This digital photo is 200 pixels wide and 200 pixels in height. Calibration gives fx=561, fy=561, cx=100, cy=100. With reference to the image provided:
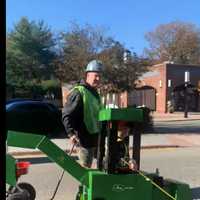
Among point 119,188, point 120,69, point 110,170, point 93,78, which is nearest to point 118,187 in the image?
point 119,188

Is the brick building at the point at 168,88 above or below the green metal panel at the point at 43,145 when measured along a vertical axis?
above

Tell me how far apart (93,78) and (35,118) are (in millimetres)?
14196

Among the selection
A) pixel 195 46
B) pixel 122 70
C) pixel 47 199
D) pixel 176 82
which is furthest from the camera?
pixel 195 46

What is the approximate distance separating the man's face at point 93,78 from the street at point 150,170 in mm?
2427

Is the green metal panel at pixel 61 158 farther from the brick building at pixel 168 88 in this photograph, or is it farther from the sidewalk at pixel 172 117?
the brick building at pixel 168 88

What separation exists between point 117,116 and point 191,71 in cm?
4765

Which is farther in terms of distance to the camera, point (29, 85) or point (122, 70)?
point (29, 85)

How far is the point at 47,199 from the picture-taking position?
7855 millimetres

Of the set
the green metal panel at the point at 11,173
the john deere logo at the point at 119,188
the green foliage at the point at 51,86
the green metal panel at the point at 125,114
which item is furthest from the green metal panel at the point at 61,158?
the green foliage at the point at 51,86

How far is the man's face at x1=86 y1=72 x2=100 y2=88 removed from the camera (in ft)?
20.2

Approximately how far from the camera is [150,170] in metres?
11.4

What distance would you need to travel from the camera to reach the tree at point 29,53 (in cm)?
5450
